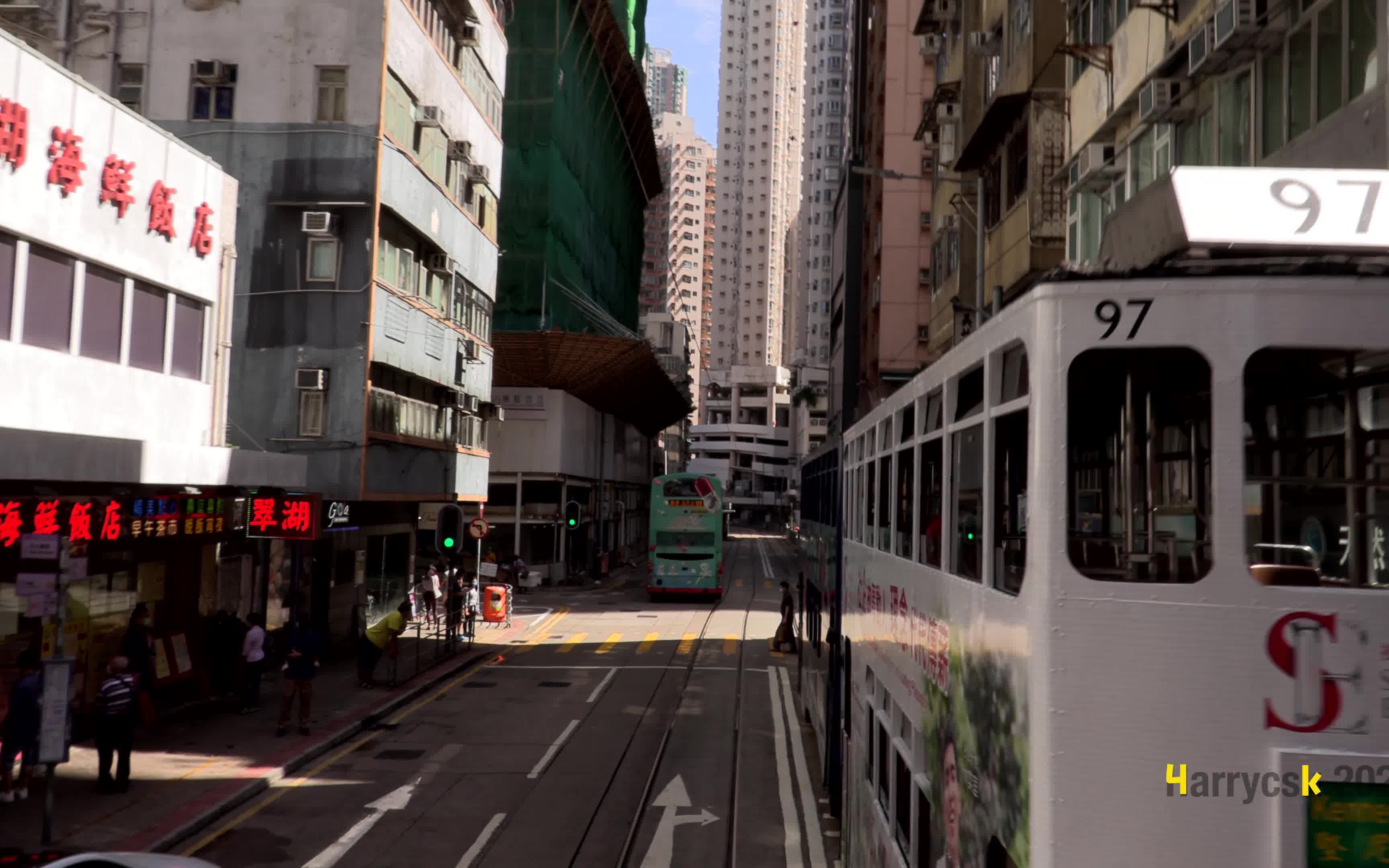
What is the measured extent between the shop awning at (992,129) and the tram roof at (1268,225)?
661 inches

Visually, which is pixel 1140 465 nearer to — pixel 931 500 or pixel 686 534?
pixel 931 500

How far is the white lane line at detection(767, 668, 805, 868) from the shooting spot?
13.4m

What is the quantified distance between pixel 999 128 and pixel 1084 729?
20009mm

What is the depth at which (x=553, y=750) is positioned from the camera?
18703mm

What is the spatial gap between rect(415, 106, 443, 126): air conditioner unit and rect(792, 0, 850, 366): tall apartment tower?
10038 cm

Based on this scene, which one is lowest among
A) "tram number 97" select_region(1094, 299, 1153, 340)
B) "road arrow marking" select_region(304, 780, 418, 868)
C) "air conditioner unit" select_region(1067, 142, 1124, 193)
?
"road arrow marking" select_region(304, 780, 418, 868)

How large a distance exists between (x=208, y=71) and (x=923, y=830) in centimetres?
2530

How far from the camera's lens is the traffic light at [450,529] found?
2492cm

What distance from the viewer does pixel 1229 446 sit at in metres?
4.13

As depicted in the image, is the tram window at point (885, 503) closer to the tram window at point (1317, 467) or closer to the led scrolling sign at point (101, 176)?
the tram window at point (1317, 467)

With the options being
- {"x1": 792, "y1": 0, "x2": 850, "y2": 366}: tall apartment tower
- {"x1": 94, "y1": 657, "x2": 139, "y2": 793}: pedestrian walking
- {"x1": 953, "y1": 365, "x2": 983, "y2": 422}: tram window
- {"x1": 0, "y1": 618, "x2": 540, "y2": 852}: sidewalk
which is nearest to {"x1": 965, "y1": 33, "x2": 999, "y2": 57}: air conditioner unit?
{"x1": 0, "y1": 618, "x2": 540, "y2": 852}: sidewalk

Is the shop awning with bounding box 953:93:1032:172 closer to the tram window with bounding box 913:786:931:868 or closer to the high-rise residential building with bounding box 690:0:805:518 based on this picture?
the tram window with bounding box 913:786:931:868

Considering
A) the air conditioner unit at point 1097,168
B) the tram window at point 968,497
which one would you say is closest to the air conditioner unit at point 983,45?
the air conditioner unit at point 1097,168

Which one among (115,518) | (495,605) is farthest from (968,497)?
(495,605)
